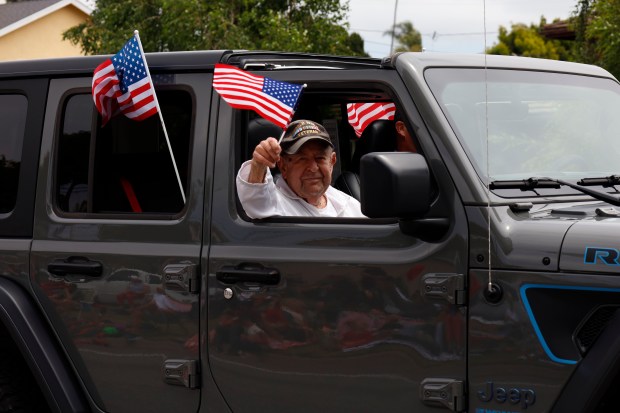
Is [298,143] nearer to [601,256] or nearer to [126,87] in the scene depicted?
[126,87]

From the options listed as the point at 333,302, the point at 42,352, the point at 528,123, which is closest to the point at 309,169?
the point at 333,302

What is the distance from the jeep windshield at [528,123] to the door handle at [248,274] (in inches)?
32.1

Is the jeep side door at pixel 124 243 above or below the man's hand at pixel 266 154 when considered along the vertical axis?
below

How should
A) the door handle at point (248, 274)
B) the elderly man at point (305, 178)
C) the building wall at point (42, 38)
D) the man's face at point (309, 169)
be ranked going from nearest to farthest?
the door handle at point (248, 274)
the elderly man at point (305, 178)
the man's face at point (309, 169)
the building wall at point (42, 38)

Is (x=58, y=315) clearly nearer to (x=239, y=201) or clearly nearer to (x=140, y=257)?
(x=140, y=257)

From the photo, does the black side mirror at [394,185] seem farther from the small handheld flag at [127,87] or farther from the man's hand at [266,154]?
the small handheld flag at [127,87]

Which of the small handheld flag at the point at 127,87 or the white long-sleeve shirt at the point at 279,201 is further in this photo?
the small handheld flag at the point at 127,87

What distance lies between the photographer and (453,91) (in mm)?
3967

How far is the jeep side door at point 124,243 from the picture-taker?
13.8ft

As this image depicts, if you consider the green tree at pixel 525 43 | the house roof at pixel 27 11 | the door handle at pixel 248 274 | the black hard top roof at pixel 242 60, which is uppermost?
the black hard top roof at pixel 242 60

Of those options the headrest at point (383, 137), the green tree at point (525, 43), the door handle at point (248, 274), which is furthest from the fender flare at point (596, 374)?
the green tree at point (525, 43)

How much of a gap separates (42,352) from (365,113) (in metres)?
1.83

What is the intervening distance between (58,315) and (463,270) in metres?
1.74

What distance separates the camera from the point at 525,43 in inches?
2111
